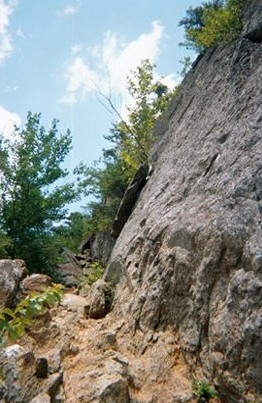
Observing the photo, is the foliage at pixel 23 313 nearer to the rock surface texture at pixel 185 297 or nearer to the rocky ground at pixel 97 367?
the rock surface texture at pixel 185 297

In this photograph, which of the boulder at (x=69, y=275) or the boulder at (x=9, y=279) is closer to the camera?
the boulder at (x=9, y=279)

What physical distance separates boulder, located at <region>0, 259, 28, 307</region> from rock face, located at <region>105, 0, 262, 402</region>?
2.53 metres

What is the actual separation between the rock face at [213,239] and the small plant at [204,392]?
0.14 meters

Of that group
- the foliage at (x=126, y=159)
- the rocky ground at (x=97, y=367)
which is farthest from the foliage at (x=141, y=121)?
the rocky ground at (x=97, y=367)

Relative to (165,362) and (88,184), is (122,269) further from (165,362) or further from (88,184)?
(88,184)

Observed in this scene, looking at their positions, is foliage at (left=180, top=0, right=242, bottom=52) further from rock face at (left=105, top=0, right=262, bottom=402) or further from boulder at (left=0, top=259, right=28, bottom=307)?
boulder at (left=0, top=259, right=28, bottom=307)

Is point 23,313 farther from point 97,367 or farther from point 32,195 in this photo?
point 32,195

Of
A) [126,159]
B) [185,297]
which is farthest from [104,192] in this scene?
[185,297]

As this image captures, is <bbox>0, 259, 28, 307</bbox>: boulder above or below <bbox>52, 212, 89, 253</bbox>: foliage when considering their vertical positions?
below

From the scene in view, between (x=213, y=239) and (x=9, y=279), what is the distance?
5.29m

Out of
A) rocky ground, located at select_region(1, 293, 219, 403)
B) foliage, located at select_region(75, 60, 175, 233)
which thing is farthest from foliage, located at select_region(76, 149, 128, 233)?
rocky ground, located at select_region(1, 293, 219, 403)

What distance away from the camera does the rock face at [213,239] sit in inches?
237

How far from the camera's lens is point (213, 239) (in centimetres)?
702

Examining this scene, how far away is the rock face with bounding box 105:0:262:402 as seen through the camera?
6.02 meters
